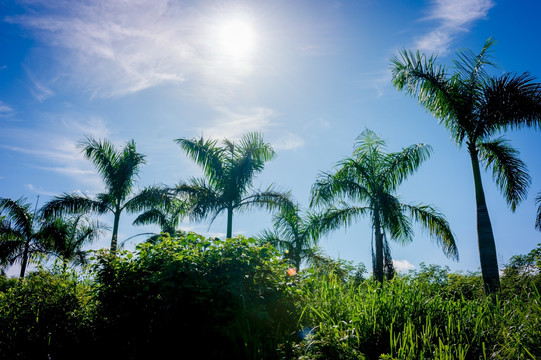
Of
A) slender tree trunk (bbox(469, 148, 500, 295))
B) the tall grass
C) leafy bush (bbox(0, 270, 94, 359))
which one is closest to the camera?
the tall grass

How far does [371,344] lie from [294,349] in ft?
2.75

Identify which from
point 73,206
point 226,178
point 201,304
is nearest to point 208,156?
point 226,178

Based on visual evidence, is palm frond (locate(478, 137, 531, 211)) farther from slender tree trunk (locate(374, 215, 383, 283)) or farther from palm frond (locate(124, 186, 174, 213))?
palm frond (locate(124, 186, 174, 213))

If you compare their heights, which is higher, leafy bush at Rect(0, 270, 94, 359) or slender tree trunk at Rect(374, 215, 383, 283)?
slender tree trunk at Rect(374, 215, 383, 283)

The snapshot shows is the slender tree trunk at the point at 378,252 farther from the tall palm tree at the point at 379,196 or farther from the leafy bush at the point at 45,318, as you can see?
the leafy bush at the point at 45,318

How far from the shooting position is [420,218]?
11609mm

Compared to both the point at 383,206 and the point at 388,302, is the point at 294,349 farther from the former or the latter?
the point at 383,206

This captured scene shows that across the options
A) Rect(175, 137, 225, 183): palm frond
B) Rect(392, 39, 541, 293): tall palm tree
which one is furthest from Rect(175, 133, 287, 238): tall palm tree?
Rect(392, 39, 541, 293): tall palm tree

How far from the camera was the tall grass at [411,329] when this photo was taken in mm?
3520

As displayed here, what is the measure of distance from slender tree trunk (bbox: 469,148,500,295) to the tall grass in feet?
15.8

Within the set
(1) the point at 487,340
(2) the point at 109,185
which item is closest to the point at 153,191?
(2) the point at 109,185

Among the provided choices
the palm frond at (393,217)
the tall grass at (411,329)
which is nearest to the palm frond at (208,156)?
the palm frond at (393,217)

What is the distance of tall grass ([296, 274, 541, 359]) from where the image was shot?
352 cm

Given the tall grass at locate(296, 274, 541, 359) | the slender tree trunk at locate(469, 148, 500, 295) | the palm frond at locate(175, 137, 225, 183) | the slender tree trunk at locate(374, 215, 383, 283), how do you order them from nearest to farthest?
the tall grass at locate(296, 274, 541, 359) < the slender tree trunk at locate(469, 148, 500, 295) < the slender tree trunk at locate(374, 215, 383, 283) < the palm frond at locate(175, 137, 225, 183)
